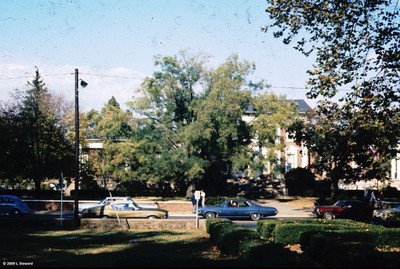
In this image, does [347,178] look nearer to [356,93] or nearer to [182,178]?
[182,178]

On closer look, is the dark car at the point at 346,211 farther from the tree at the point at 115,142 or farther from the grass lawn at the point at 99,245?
the tree at the point at 115,142

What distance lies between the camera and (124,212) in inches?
1087

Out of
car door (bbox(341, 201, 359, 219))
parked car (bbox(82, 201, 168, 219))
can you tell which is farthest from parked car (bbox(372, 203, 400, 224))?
parked car (bbox(82, 201, 168, 219))

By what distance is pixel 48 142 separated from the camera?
40.8 metres

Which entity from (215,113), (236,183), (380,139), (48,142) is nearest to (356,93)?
(380,139)

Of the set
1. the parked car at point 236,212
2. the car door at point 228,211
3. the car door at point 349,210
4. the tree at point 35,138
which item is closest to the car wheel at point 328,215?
the car door at point 349,210

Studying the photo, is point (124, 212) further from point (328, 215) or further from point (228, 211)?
point (328, 215)

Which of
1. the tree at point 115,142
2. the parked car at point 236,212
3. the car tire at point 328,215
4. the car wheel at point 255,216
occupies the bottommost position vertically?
the car tire at point 328,215

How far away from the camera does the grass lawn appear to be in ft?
46.2

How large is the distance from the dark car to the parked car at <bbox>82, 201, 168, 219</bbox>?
35.5 feet

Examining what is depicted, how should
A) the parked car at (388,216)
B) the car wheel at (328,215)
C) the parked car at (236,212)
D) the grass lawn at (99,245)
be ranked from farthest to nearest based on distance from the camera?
the car wheel at (328,215) → the parked car at (236,212) → the parked car at (388,216) → the grass lawn at (99,245)

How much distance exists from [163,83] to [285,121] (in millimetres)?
11605

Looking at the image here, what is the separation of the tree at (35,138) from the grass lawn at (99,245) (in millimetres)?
18024

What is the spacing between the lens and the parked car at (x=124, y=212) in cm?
2750
